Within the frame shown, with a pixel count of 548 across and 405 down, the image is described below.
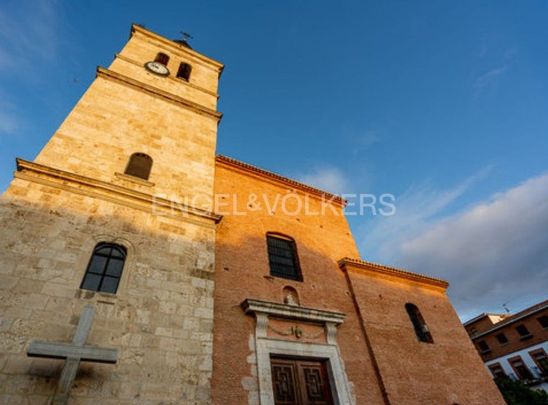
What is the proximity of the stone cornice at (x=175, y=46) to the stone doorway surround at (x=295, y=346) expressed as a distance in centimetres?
1300

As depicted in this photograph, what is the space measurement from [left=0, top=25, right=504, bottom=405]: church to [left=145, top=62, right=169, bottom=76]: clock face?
0.09 metres

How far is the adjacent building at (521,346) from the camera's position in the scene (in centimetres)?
2330

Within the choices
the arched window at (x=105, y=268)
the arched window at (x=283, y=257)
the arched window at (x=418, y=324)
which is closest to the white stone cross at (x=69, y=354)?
the arched window at (x=105, y=268)

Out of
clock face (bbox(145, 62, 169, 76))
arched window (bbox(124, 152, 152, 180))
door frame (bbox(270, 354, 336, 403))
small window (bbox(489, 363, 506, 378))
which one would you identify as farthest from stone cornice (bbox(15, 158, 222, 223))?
small window (bbox(489, 363, 506, 378))

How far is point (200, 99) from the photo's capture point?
12.8 meters

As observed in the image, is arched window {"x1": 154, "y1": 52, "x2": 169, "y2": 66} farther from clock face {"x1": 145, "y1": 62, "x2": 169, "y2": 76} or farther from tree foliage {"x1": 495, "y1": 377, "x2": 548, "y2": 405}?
tree foliage {"x1": 495, "y1": 377, "x2": 548, "y2": 405}

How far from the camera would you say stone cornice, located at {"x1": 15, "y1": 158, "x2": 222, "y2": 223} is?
6.57 m

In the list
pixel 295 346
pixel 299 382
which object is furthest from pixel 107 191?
pixel 299 382

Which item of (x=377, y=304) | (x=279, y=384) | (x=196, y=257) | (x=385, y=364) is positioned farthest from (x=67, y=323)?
(x=377, y=304)

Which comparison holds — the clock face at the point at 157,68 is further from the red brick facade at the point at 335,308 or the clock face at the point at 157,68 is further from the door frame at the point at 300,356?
the door frame at the point at 300,356

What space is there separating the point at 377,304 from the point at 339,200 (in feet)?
16.9

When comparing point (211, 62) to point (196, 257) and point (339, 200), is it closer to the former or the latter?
point (339, 200)

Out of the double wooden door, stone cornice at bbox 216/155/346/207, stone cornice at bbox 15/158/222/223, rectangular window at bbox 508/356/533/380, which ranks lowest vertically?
the double wooden door

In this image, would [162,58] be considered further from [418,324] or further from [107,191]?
[418,324]
